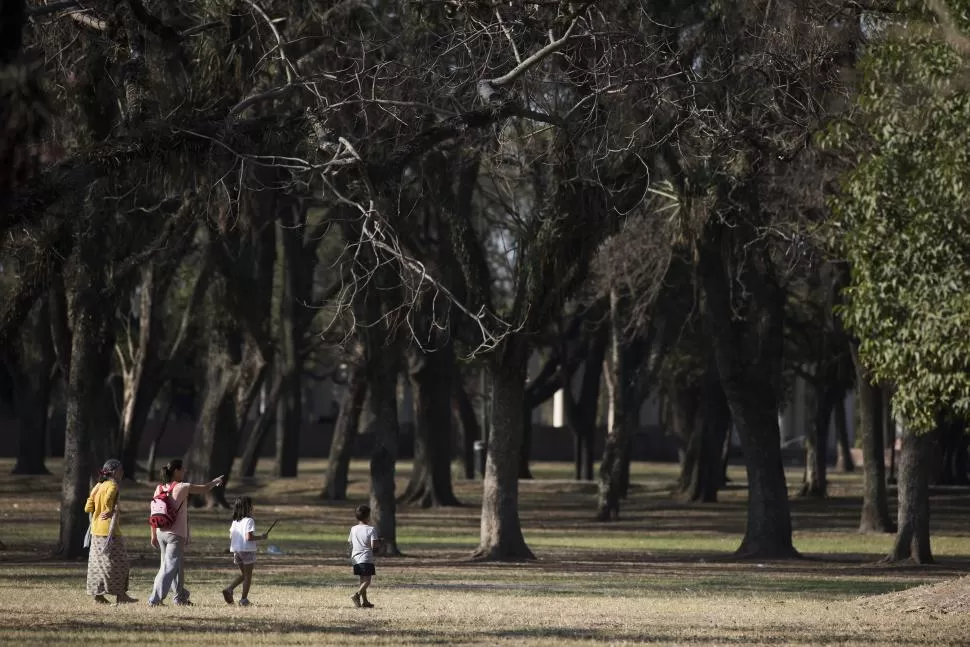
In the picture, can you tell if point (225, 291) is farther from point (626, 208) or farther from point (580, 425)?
point (580, 425)

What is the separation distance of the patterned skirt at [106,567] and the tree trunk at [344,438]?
23487 mm

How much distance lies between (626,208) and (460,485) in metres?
26.6

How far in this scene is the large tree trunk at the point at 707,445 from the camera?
4556 cm

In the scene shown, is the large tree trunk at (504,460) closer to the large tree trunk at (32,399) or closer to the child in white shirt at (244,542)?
Answer: the child in white shirt at (244,542)

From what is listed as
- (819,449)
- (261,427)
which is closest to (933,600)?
(819,449)

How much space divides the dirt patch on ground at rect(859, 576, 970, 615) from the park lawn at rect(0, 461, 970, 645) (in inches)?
6.7

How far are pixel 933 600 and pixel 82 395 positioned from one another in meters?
13.3

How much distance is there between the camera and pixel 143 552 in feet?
91.1

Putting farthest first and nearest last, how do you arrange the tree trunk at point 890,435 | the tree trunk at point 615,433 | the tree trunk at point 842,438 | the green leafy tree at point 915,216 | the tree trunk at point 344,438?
the tree trunk at point 842,438 → the tree trunk at point 890,435 → the tree trunk at point 344,438 → the tree trunk at point 615,433 → the green leafy tree at point 915,216

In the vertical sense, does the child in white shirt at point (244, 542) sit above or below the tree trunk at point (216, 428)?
below

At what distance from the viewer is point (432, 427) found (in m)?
42.3

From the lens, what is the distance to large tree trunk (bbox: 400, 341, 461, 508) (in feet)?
135

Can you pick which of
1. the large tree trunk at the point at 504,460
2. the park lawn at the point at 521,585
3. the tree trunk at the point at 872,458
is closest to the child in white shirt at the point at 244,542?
the park lawn at the point at 521,585

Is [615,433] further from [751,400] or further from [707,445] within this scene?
[751,400]
